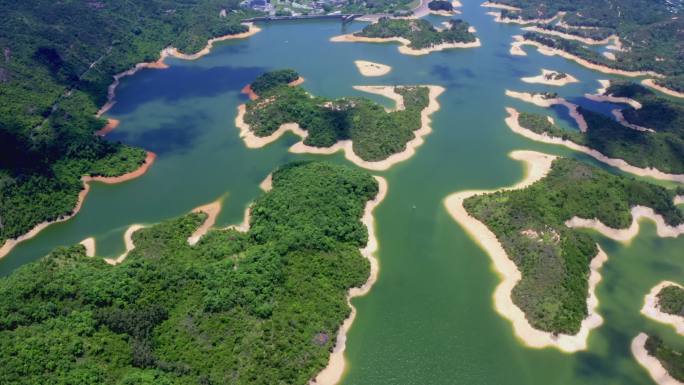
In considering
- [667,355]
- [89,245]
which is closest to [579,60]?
[667,355]

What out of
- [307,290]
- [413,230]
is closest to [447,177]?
[413,230]

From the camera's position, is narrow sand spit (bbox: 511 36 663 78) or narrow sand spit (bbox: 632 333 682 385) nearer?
narrow sand spit (bbox: 632 333 682 385)

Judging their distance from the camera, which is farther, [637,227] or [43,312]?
[637,227]

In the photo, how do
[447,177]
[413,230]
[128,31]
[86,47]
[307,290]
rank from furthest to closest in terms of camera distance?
[128,31]
[86,47]
[447,177]
[413,230]
[307,290]

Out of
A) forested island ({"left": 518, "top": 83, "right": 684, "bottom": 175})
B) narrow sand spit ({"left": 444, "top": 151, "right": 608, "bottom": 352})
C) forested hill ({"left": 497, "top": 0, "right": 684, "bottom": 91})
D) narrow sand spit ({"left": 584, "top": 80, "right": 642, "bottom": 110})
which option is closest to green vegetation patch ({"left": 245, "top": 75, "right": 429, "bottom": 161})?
narrow sand spit ({"left": 444, "top": 151, "right": 608, "bottom": 352})

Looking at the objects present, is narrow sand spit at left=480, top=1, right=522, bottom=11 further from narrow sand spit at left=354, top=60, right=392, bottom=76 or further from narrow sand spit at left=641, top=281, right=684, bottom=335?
narrow sand spit at left=641, top=281, right=684, bottom=335

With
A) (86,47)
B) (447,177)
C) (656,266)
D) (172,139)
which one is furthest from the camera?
(86,47)

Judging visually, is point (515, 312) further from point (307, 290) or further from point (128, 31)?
point (128, 31)

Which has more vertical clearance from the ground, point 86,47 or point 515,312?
point 86,47
